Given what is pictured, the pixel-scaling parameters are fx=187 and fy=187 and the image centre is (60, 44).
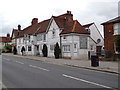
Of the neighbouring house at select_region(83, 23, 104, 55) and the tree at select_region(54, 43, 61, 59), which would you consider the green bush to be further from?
the neighbouring house at select_region(83, 23, 104, 55)

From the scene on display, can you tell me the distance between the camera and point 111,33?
2869 cm

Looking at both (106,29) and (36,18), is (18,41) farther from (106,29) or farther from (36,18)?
(106,29)

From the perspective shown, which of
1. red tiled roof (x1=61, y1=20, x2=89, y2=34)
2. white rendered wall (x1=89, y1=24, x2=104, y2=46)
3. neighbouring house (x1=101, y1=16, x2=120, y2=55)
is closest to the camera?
neighbouring house (x1=101, y1=16, x2=120, y2=55)

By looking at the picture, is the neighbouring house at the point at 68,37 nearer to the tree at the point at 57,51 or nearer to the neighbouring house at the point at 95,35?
the tree at the point at 57,51

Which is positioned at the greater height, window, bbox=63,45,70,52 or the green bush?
window, bbox=63,45,70,52

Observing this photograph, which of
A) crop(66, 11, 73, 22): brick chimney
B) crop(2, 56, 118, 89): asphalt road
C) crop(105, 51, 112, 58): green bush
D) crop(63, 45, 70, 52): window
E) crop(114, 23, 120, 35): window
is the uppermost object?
crop(66, 11, 73, 22): brick chimney

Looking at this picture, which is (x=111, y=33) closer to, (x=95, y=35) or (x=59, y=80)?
(x=95, y=35)

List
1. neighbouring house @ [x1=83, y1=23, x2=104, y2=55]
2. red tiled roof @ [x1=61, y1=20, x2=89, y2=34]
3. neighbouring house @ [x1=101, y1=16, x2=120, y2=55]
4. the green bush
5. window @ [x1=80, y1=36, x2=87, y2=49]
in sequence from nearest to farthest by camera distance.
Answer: the green bush
neighbouring house @ [x1=101, y1=16, x2=120, y2=55]
red tiled roof @ [x1=61, y1=20, x2=89, y2=34]
window @ [x1=80, y1=36, x2=87, y2=49]
neighbouring house @ [x1=83, y1=23, x2=104, y2=55]

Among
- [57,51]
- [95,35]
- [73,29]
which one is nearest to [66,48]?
[57,51]

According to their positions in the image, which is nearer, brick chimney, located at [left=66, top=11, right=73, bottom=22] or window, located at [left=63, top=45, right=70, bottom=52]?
window, located at [left=63, top=45, right=70, bottom=52]

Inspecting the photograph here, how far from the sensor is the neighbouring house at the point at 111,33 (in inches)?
1085

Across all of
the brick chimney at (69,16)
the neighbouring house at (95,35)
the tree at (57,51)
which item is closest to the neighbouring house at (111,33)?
the tree at (57,51)

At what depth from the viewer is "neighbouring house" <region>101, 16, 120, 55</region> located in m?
27.6

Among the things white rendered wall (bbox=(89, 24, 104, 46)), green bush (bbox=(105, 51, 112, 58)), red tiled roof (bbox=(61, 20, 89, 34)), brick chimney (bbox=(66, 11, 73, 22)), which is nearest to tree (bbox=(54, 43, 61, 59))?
red tiled roof (bbox=(61, 20, 89, 34))
